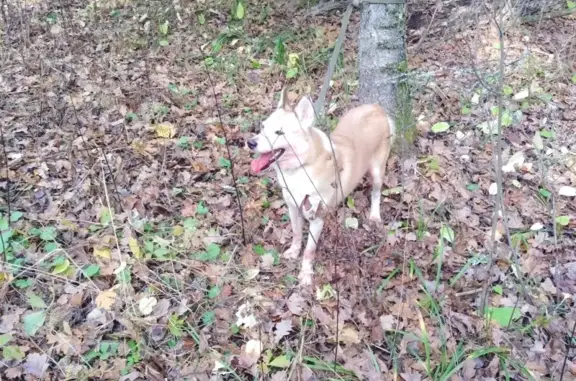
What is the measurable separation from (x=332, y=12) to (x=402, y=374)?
5.39m

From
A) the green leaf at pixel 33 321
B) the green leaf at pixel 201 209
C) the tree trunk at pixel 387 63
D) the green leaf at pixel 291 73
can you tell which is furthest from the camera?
the green leaf at pixel 291 73

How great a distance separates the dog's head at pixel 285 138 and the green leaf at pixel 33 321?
1.59 m

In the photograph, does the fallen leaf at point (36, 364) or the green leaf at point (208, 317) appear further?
the green leaf at point (208, 317)

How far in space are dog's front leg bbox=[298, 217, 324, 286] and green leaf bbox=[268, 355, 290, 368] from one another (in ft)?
2.07

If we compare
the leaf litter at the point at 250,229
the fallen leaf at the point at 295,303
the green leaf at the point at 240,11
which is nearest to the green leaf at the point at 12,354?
the leaf litter at the point at 250,229

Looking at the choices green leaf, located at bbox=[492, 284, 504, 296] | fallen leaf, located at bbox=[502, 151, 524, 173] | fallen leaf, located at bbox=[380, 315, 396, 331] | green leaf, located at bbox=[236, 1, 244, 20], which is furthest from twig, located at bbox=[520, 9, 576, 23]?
fallen leaf, located at bbox=[380, 315, 396, 331]

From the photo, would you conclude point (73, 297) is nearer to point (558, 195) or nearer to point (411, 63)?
point (558, 195)

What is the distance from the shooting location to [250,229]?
386cm

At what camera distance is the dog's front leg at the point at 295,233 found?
3.66 metres

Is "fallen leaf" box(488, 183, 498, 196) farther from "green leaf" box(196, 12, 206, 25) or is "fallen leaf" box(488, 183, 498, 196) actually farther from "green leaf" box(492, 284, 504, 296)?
"green leaf" box(196, 12, 206, 25)

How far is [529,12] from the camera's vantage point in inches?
259

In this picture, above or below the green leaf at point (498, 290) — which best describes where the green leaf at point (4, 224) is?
above

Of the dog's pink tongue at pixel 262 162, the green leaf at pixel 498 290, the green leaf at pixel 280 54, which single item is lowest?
the green leaf at pixel 498 290

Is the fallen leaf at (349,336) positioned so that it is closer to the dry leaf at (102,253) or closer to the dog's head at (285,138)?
the dog's head at (285,138)
